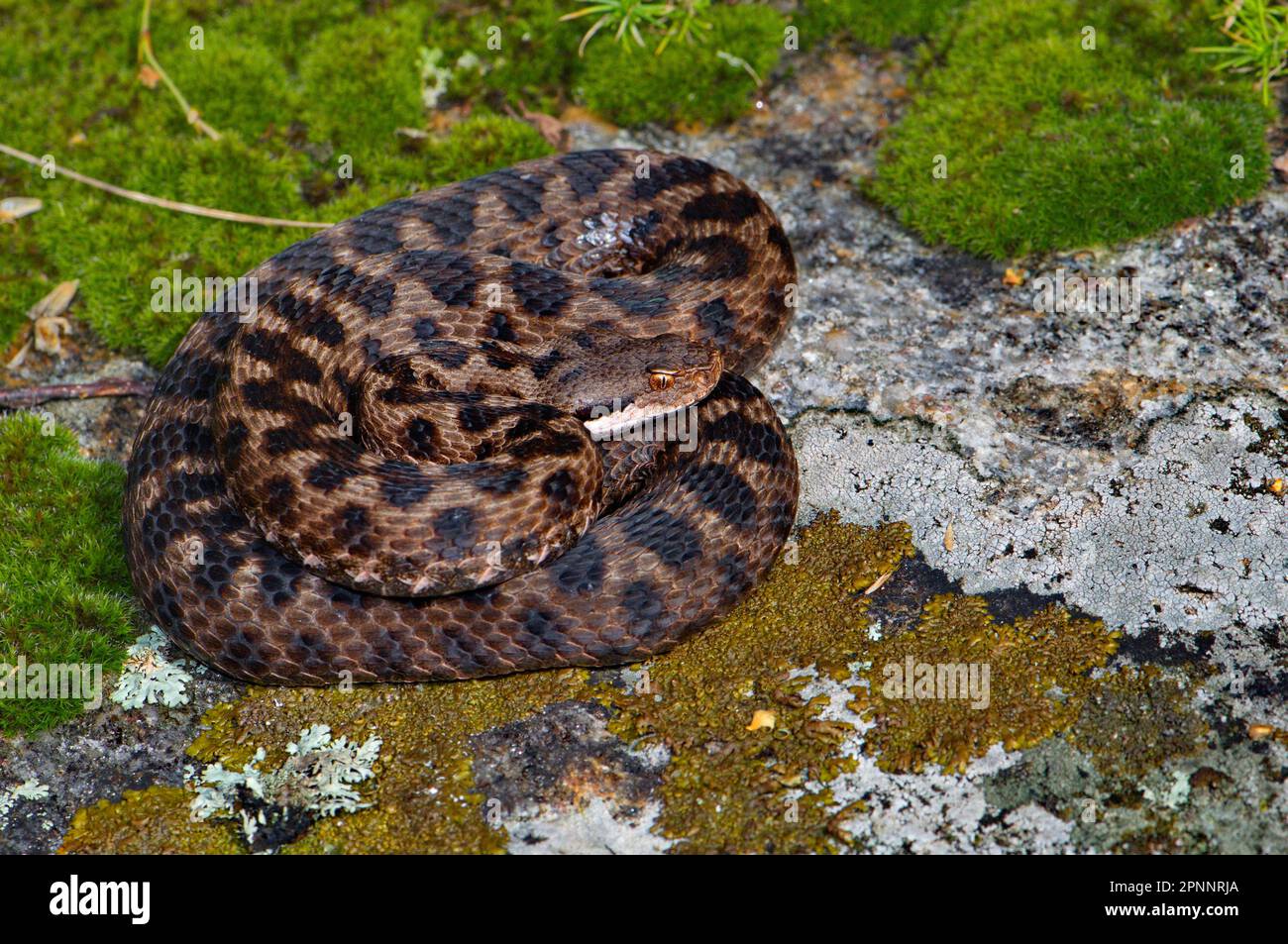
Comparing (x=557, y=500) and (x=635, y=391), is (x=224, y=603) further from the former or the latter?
(x=635, y=391)

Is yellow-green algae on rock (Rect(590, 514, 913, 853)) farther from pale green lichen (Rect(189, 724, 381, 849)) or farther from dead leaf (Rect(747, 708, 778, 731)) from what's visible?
pale green lichen (Rect(189, 724, 381, 849))

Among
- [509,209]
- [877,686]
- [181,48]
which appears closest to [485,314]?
[509,209]

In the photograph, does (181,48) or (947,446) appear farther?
(181,48)

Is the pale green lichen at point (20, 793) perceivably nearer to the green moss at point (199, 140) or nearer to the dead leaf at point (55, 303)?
the green moss at point (199, 140)

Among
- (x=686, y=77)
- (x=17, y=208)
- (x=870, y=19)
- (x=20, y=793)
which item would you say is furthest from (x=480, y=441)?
(x=870, y=19)

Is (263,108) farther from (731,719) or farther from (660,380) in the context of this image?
(731,719)

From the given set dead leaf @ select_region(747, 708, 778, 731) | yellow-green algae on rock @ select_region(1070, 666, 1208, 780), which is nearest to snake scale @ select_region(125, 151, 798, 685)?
dead leaf @ select_region(747, 708, 778, 731)

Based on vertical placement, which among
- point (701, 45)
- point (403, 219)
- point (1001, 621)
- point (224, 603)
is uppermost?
point (701, 45)
